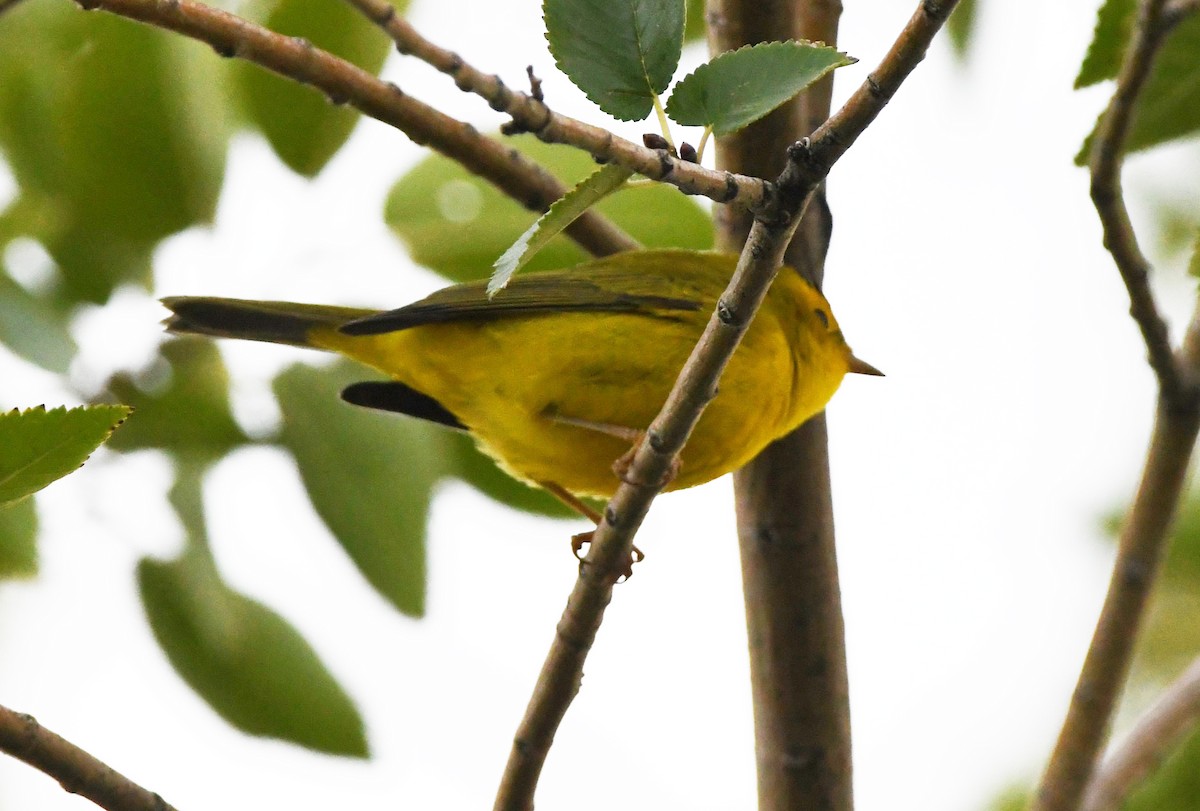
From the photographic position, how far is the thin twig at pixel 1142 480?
2.20 meters

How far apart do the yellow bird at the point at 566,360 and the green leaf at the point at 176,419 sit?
0.57 meters

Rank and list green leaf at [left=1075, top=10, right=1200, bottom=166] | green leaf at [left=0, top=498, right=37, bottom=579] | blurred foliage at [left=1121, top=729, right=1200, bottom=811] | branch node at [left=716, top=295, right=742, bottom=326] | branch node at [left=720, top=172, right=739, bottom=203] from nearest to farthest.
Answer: branch node at [left=720, top=172, right=739, bottom=203] → branch node at [left=716, top=295, right=742, bottom=326] → green leaf at [left=0, top=498, right=37, bottom=579] → green leaf at [left=1075, top=10, right=1200, bottom=166] → blurred foliage at [left=1121, top=729, right=1200, bottom=811]

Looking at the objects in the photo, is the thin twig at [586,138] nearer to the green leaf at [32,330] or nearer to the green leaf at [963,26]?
the green leaf at [32,330]

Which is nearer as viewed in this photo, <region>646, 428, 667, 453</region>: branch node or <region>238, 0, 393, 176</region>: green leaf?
<region>646, 428, 667, 453</region>: branch node

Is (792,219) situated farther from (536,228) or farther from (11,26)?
(11,26)

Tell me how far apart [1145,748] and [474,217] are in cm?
192

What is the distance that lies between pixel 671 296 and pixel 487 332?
1.57 feet

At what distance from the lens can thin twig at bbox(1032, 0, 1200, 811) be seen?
220 centimetres

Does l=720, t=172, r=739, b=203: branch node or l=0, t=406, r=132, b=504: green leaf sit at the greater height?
l=720, t=172, r=739, b=203: branch node

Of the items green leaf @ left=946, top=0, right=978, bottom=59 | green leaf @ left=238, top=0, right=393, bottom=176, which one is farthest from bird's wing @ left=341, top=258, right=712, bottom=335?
green leaf @ left=946, top=0, right=978, bottom=59

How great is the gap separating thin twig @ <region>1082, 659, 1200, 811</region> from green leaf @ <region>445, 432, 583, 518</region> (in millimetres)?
1349

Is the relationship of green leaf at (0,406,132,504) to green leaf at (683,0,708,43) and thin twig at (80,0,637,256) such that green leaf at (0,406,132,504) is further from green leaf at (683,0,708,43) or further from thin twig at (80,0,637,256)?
green leaf at (683,0,708,43)

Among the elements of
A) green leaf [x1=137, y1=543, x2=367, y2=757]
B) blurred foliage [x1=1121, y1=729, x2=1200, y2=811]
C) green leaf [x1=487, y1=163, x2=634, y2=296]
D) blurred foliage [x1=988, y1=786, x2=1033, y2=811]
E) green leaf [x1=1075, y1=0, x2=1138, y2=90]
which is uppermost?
blurred foliage [x1=988, y1=786, x2=1033, y2=811]

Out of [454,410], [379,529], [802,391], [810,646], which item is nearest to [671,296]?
[802,391]
